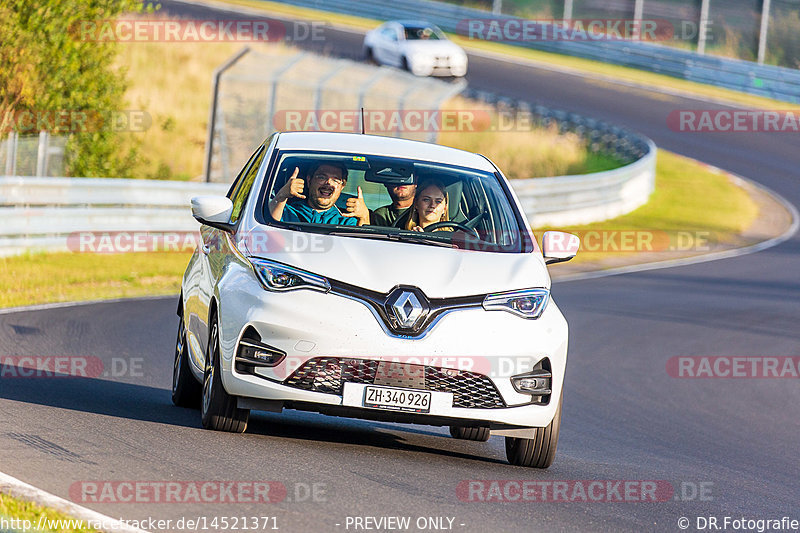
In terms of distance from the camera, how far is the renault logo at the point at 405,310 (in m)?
6.81

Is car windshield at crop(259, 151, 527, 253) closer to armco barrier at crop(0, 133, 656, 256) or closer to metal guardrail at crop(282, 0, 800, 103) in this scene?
armco barrier at crop(0, 133, 656, 256)

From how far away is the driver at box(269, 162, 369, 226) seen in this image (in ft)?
25.5

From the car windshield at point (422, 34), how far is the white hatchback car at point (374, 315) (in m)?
32.6

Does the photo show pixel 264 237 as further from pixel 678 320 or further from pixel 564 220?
pixel 564 220

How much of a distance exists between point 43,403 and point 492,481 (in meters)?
3.01

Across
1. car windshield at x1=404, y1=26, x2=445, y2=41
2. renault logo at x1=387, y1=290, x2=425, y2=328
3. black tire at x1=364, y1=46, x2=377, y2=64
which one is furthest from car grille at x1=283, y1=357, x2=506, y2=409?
black tire at x1=364, y1=46, x2=377, y2=64

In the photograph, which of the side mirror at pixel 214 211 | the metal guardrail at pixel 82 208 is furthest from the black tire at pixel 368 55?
the side mirror at pixel 214 211

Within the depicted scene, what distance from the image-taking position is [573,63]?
151 ft

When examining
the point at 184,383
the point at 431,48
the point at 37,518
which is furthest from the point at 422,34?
the point at 37,518

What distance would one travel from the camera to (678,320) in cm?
1664

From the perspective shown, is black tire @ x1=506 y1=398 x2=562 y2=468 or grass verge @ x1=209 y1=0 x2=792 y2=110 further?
grass verge @ x1=209 y1=0 x2=792 y2=110

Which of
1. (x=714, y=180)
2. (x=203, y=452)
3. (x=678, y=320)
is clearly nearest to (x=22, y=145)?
(x=678, y=320)

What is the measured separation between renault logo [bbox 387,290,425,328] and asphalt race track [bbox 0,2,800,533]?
2.62ft

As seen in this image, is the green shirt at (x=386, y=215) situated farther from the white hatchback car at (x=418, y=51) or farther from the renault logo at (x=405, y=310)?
the white hatchback car at (x=418, y=51)
